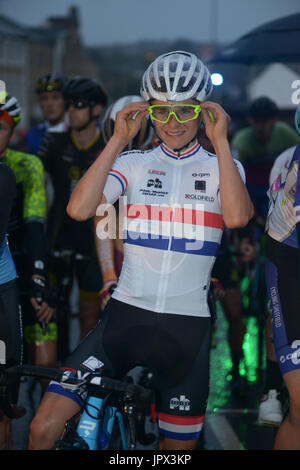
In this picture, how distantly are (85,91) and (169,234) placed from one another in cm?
347

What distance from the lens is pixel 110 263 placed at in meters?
4.27

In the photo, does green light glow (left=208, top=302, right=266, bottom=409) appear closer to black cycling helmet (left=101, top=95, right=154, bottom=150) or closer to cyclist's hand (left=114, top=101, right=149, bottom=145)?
black cycling helmet (left=101, top=95, right=154, bottom=150)

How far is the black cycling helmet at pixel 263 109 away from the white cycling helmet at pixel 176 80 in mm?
4874

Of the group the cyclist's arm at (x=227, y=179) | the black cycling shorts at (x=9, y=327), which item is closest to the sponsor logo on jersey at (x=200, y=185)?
the cyclist's arm at (x=227, y=179)

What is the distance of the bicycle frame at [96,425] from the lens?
3.03m

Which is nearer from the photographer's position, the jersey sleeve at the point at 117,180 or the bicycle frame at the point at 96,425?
the bicycle frame at the point at 96,425

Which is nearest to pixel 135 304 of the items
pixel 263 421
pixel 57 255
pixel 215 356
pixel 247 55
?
pixel 263 421

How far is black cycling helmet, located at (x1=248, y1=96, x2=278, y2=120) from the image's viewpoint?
8406mm

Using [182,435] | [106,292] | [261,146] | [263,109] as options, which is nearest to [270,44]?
[263,109]

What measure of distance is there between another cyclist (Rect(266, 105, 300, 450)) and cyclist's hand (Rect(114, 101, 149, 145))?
2.90 ft

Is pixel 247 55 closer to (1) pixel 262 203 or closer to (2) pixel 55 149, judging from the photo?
(1) pixel 262 203

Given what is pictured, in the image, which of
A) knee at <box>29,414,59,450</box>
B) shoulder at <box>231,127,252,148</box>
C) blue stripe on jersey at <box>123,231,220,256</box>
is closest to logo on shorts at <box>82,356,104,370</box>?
knee at <box>29,414,59,450</box>

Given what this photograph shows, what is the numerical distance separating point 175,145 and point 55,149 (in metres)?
3.27

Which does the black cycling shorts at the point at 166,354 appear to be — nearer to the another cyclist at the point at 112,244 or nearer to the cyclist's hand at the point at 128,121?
the another cyclist at the point at 112,244
